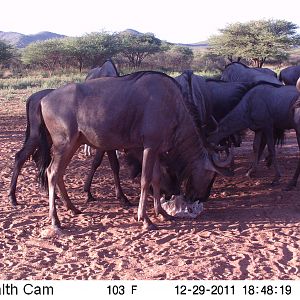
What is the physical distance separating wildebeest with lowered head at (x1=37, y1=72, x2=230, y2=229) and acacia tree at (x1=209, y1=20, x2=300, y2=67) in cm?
3098

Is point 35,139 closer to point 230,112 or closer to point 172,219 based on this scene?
point 172,219

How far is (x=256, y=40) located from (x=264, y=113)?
102ft

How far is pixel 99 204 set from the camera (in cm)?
636

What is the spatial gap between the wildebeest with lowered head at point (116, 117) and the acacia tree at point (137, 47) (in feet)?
121

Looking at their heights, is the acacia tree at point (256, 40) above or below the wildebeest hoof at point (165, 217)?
above

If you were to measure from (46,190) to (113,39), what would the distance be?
37.9 m

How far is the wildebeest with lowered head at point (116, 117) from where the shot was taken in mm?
5301

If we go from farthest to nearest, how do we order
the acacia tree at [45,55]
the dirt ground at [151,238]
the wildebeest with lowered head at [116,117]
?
the acacia tree at [45,55] < the wildebeest with lowered head at [116,117] < the dirt ground at [151,238]

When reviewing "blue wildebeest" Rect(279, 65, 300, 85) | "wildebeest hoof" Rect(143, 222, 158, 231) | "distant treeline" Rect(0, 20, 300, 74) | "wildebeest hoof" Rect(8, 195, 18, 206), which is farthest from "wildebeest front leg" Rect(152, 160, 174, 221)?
"distant treeline" Rect(0, 20, 300, 74)

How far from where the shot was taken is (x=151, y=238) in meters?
5.11

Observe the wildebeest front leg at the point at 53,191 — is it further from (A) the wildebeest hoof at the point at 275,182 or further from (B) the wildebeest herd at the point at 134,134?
(A) the wildebeest hoof at the point at 275,182

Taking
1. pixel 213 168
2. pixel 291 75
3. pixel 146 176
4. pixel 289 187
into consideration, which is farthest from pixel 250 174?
pixel 291 75

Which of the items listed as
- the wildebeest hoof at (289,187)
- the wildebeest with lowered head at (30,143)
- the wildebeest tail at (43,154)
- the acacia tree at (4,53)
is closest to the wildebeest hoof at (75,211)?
the wildebeest tail at (43,154)

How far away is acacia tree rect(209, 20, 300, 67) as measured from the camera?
35969mm
